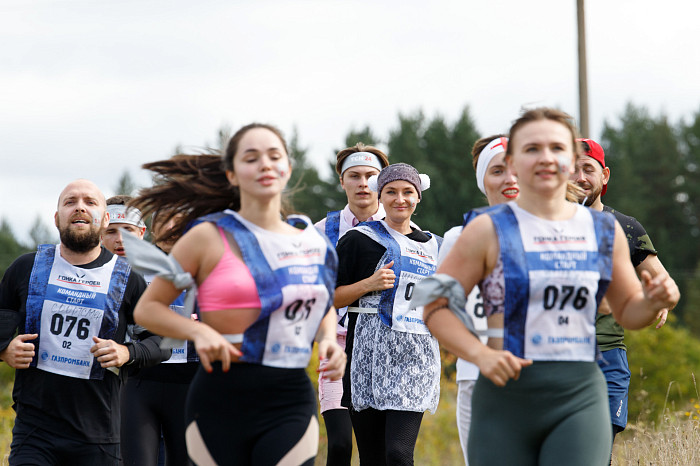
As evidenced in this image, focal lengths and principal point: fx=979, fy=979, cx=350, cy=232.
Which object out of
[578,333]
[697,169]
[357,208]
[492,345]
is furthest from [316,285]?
[697,169]

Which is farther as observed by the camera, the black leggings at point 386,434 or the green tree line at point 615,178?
the green tree line at point 615,178

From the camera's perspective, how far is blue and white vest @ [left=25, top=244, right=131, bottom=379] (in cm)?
578

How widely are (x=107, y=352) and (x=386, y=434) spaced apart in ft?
6.19

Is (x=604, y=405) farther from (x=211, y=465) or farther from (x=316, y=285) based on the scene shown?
(x=211, y=465)

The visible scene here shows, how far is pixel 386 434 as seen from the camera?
6.35 meters

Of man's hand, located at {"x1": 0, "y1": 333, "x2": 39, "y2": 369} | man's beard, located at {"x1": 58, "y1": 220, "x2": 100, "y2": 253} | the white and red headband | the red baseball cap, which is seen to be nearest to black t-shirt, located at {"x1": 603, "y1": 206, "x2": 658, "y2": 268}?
the red baseball cap

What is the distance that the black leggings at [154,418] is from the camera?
6.30 m

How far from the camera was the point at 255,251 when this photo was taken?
418 cm

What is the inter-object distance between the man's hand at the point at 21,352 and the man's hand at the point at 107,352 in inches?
14.0

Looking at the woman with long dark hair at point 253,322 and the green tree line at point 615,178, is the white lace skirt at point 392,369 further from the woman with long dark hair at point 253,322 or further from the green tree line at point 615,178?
→ the green tree line at point 615,178

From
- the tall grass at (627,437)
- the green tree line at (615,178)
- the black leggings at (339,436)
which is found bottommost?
the tall grass at (627,437)

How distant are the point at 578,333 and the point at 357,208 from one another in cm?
387

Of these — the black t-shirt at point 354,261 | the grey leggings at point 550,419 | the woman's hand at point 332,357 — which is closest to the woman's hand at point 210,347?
the woman's hand at point 332,357

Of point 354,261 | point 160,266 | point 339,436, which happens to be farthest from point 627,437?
point 160,266
